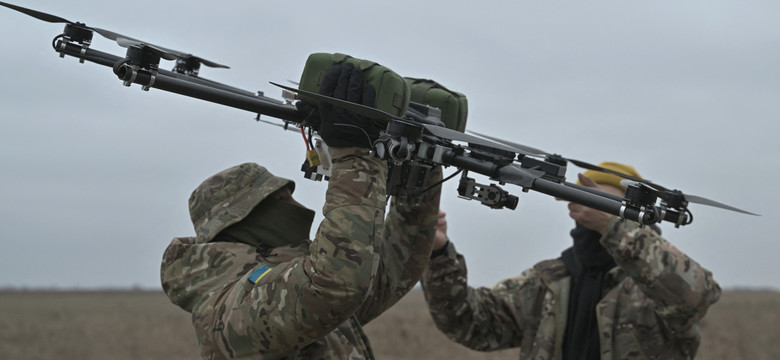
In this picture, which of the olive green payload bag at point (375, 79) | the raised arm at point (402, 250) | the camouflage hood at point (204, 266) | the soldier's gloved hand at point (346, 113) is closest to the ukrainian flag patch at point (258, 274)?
the camouflage hood at point (204, 266)

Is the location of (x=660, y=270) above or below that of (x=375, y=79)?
below

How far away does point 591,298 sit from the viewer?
22.6ft

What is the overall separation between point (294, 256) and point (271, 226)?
0.75ft

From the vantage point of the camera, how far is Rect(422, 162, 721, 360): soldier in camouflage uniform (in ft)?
20.2

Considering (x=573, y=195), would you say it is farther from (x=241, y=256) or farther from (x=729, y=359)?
(x=729, y=359)

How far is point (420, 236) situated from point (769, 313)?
114 feet

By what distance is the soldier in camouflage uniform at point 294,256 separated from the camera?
408cm

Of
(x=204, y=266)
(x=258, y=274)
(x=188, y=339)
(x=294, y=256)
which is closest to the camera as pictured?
(x=258, y=274)

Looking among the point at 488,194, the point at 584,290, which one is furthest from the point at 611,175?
the point at 488,194

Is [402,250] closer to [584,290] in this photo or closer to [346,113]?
[346,113]

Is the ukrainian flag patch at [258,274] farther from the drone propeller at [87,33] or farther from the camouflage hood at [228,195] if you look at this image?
the drone propeller at [87,33]

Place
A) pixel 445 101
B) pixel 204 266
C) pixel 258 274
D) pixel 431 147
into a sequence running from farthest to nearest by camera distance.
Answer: pixel 445 101
pixel 204 266
pixel 258 274
pixel 431 147

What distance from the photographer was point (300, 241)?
198 inches

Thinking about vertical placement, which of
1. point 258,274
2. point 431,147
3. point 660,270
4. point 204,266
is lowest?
point 204,266
